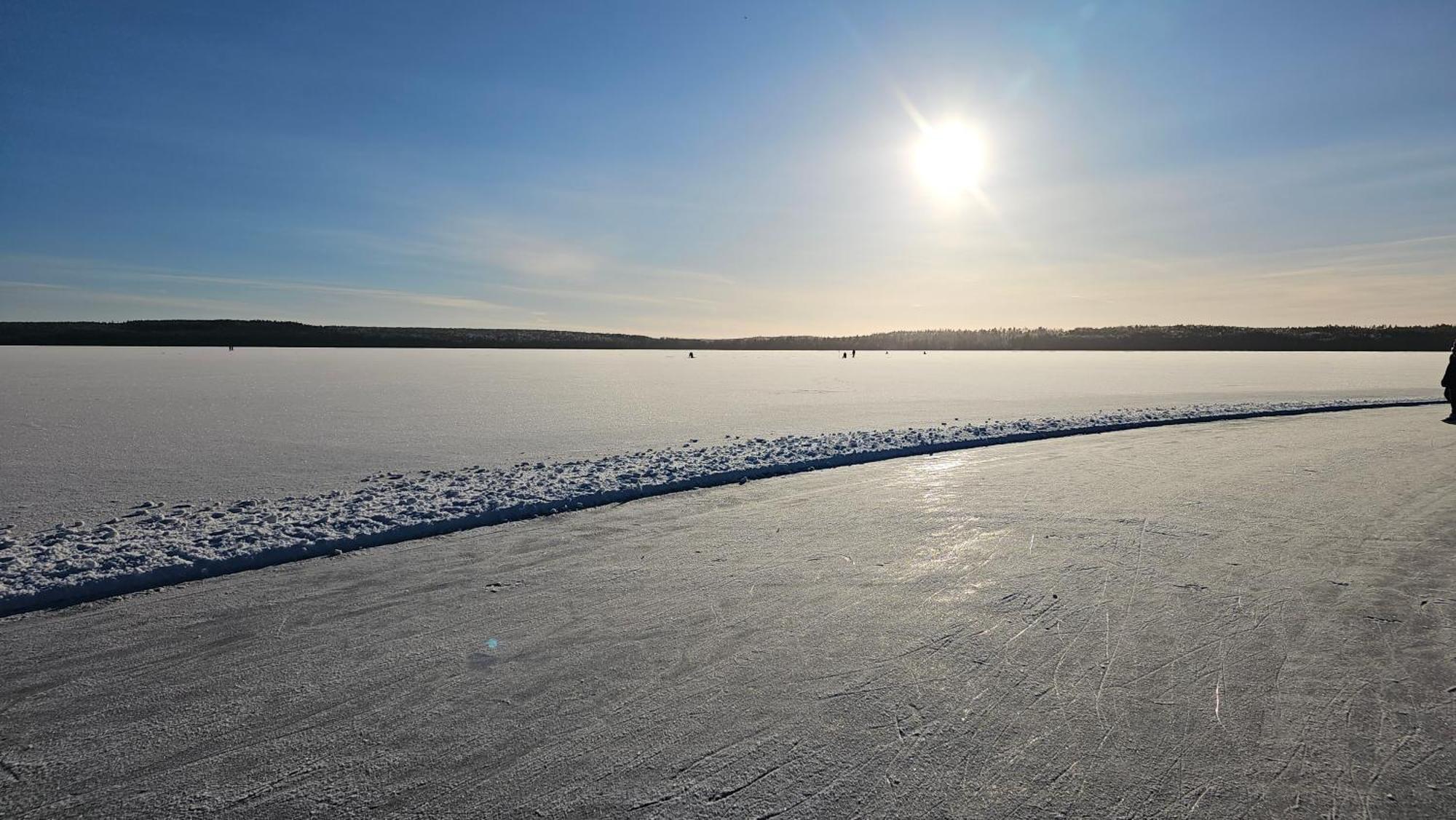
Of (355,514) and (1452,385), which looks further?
(1452,385)

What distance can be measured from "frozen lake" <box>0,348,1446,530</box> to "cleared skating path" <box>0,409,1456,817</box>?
3810mm

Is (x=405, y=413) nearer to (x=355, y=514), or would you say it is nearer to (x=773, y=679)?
(x=355, y=514)

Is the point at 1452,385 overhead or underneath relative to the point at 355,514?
overhead

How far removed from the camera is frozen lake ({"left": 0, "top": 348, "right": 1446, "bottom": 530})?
7895mm

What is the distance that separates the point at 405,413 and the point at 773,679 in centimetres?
1327

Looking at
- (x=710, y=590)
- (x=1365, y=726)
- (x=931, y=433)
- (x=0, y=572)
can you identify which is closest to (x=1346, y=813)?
(x=1365, y=726)

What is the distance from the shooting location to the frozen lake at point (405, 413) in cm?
789

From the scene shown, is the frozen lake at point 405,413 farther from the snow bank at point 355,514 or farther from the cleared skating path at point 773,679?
the cleared skating path at point 773,679

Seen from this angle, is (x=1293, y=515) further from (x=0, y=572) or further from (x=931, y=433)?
(x=0, y=572)

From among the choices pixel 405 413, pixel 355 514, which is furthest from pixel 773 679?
pixel 405 413

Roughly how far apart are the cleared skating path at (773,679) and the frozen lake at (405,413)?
3810 mm

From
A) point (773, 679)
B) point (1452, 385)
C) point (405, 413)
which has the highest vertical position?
point (1452, 385)

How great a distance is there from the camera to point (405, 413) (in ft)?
47.5

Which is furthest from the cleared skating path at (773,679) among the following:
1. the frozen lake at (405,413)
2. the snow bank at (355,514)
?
the frozen lake at (405,413)
